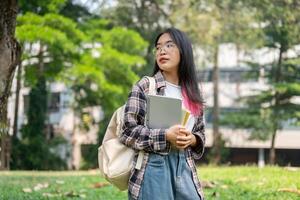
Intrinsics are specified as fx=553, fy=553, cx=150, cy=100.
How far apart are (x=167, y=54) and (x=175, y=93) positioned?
7.0 inches

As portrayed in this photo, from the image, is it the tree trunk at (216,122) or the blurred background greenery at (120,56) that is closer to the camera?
the blurred background greenery at (120,56)

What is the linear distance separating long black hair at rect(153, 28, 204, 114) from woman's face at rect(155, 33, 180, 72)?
0.02 meters

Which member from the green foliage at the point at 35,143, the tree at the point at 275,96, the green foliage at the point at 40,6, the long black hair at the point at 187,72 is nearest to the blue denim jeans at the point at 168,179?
the long black hair at the point at 187,72

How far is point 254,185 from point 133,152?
135 inches

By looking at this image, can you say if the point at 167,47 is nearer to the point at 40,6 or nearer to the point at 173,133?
the point at 173,133

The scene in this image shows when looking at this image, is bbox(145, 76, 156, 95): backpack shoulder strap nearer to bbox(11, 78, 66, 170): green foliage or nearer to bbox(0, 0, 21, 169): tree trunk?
bbox(0, 0, 21, 169): tree trunk

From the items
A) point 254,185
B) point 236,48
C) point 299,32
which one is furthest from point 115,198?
point 236,48

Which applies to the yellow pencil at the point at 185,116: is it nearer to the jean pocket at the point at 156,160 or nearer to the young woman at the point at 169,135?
the young woman at the point at 169,135

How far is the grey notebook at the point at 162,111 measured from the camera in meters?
2.26

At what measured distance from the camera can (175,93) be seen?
2479mm

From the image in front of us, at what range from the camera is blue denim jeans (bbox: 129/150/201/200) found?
2.26 meters

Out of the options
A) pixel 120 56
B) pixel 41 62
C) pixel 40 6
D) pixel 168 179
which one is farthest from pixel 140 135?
pixel 41 62

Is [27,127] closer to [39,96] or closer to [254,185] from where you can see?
[39,96]

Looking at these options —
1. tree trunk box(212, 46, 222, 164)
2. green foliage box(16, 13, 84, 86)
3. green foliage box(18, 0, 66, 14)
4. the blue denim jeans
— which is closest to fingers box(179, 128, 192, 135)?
the blue denim jeans
